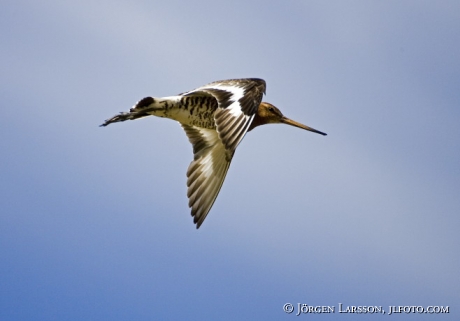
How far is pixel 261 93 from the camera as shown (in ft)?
37.7

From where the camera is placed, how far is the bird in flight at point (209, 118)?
10836mm

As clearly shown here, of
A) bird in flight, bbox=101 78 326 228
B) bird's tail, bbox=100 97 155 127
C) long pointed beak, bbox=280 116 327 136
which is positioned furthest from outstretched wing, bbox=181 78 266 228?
long pointed beak, bbox=280 116 327 136

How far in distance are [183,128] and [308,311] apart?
3.10 m

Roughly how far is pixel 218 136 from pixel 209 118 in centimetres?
49

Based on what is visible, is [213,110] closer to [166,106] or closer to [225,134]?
[166,106]

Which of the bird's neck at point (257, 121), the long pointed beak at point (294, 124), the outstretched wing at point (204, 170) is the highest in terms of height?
the long pointed beak at point (294, 124)

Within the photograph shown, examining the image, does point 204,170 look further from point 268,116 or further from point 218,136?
point 268,116

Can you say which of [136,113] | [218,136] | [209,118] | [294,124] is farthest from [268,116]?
[136,113]

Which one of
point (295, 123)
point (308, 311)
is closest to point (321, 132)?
point (295, 123)

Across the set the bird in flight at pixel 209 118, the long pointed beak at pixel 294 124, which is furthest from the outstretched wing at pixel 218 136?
the long pointed beak at pixel 294 124

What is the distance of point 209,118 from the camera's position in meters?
12.0

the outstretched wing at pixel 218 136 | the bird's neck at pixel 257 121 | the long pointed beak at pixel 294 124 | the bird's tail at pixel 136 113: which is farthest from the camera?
the long pointed beak at pixel 294 124

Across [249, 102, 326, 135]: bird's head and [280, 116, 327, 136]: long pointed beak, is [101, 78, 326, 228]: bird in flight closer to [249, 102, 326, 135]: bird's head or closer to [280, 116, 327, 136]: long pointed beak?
[249, 102, 326, 135]: bird's head

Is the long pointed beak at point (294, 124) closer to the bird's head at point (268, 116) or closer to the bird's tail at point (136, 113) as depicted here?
the bird's head at point (268, 116)
